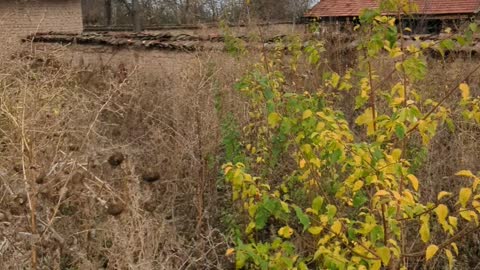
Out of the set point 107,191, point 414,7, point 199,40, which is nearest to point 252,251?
point 414,7

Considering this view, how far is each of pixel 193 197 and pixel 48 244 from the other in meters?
1.40

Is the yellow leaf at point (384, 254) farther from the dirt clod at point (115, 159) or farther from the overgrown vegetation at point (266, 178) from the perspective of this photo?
the dirt clod at point (115, 159)

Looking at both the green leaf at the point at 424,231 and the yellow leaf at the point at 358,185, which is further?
the yellow leaf at the point at 358,185

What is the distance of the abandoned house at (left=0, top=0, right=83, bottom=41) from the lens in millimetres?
16172

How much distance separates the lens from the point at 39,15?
1756 centimetres

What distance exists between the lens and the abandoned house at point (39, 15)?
16.2 m

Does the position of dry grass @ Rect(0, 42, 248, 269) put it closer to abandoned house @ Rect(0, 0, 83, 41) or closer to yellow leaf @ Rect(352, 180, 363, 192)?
yellow leaf @ Rect(352, 180, 363, 192)

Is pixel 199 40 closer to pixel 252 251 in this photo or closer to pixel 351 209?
pixel 351 209

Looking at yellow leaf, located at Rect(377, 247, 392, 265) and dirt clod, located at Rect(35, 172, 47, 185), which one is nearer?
yellow leaf, located at Rect(377, 247, 392, 265)

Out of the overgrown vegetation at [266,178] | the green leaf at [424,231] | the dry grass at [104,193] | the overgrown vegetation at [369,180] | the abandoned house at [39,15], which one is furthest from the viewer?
the abandoned house at [39,15]

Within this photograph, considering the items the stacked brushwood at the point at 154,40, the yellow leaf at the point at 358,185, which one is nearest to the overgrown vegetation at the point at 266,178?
the yellow leaf at the point at 358,185

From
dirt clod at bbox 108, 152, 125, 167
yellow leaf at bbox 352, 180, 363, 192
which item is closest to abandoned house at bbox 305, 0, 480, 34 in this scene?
dirt clod at bbox 108, 152, 125, 167

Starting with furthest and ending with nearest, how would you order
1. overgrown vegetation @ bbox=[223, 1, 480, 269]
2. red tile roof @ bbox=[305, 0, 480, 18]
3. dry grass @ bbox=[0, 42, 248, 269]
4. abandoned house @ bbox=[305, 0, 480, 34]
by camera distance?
1. red tile roof @ bbox=[305, 0, 480, 18]
2. abandoned house @ bbox=[305, 0, 480, 34]
3. dry grass @ bbox=[0, 42, 248, 269]
4. overgrown vegetation @ bbox=[223, 1, 480, 269]

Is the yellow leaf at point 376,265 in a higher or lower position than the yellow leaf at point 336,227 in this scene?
lower
